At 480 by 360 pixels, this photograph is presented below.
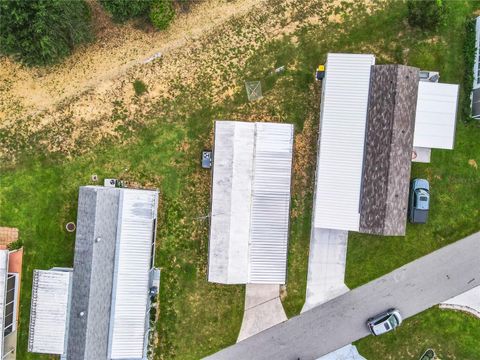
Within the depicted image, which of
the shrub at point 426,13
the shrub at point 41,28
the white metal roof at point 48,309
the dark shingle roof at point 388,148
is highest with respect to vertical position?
the shrub at point 426,13

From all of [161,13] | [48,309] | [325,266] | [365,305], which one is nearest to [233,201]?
[325,266]

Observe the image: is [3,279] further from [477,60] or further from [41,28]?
[477,60]

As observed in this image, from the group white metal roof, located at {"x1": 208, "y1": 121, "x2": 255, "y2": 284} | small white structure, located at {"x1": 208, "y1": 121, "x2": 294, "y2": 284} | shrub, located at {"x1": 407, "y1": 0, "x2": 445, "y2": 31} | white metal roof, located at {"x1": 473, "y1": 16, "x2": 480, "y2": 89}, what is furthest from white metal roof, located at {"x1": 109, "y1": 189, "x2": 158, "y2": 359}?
white metal roof, located at {"x1": 473, "y1": 16, "x2": 480, "y2": 89}

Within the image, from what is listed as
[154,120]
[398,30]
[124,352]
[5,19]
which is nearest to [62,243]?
[124,352]

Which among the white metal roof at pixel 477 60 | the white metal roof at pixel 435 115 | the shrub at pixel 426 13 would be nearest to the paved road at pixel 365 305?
the white metal roof at pixel 435 115

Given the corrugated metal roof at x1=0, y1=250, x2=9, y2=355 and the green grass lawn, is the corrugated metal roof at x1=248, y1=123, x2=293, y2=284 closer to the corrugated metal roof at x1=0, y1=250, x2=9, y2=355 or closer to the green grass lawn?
the green grass lawn

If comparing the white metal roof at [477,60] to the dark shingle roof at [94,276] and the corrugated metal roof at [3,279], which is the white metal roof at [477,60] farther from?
the corrugated metal roof at [3,279]

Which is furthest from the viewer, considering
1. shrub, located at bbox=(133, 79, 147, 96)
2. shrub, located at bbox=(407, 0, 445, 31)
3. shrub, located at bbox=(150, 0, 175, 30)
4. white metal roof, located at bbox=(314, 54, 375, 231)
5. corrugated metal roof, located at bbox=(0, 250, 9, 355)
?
shrub, located at bbox=(133, 79, 147, 96)
